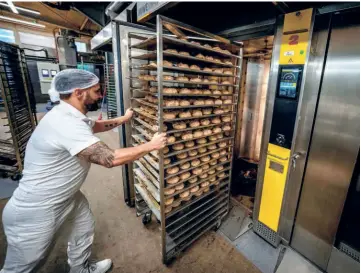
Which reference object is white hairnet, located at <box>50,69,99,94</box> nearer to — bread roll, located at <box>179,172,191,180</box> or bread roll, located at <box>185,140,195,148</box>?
bread roll, located at <box>185,140,195,148</box>

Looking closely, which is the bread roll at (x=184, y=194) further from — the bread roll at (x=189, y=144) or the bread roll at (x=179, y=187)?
the bread roll at (x=189, y=144)

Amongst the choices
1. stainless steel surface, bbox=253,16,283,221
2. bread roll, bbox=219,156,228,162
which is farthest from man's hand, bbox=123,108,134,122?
stainless steel surface, bbox=253,16,283,221

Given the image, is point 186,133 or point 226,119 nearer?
point 186,133

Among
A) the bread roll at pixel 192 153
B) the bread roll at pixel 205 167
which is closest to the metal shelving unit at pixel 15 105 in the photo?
the bread roll at pixel 192 153

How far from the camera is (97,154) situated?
1104 mm

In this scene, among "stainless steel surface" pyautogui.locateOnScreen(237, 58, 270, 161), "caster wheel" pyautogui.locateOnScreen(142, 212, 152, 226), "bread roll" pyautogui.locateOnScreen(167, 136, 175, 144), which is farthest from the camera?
"stainless steel surface" pyautogui.locateOnScreen(237, 58, 270, 161)

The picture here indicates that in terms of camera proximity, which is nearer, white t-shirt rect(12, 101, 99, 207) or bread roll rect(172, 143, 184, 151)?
white t-shirt rect(12, 101, 99, 207)

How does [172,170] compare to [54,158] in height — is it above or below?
below

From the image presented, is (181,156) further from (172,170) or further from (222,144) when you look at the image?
(222,144)

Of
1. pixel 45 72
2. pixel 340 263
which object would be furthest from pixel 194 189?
pixel 45 72

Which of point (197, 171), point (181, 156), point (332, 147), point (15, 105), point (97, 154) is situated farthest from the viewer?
point (15, 105)

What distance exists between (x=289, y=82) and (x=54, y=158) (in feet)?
6.04

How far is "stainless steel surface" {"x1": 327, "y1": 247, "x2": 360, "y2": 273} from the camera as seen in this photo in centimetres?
146

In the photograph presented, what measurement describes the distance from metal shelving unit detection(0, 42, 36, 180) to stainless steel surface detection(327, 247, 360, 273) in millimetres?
4275
